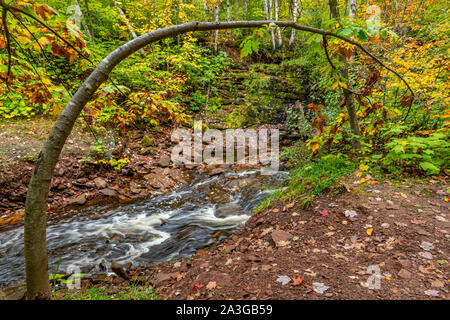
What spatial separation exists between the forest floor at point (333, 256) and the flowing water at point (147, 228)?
0.75 metres

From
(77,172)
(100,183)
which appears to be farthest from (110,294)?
(77,172)

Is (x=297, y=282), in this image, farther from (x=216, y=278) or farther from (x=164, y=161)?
(x=164, y=161)

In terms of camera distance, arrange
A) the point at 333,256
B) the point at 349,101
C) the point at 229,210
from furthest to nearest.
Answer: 1. the point at 229,210
2. the point at 349,101
3. the point at 333,256

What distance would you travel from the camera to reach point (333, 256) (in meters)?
2.61

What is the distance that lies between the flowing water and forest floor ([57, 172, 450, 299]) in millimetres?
748

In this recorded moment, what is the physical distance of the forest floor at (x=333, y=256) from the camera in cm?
211

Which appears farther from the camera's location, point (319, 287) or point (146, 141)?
point (146, 141)

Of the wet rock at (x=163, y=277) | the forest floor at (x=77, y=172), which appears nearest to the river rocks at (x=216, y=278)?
the wet rock at (x=163, y=277)

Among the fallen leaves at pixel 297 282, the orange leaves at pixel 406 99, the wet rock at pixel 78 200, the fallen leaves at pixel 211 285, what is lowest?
the fallen leaves at pixel 211 285

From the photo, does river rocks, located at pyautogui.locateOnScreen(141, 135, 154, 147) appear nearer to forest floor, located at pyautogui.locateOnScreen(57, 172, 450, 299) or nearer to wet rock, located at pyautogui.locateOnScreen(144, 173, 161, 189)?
wet rock, located at pyautogui.locateOnScreen(144, 173, 161, 189)

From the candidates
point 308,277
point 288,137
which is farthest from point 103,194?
point 288,137

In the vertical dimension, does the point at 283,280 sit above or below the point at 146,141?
below

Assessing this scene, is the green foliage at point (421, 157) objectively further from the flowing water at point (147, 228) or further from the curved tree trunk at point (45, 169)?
the curved tree trunk at point (45, 169)

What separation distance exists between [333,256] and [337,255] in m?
0.06
